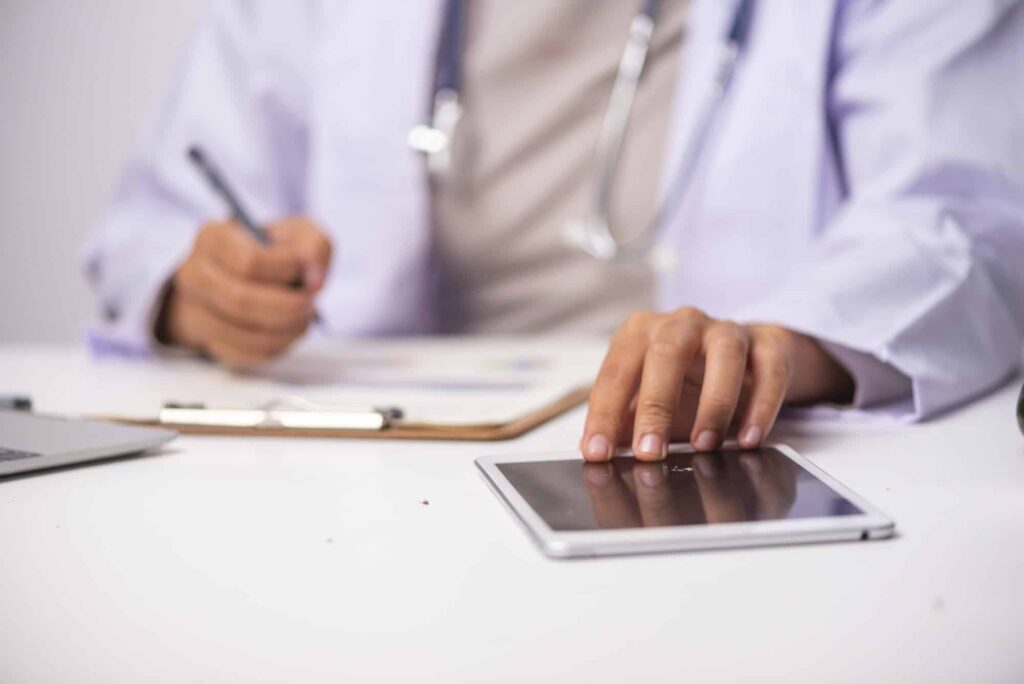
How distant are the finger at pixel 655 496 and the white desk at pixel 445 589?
0.08ft

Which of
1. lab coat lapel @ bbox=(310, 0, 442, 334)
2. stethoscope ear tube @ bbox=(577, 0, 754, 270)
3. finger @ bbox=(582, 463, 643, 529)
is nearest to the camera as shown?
finger @ bbox=(582, 463, 643, 529)

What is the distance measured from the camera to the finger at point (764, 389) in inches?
20.2

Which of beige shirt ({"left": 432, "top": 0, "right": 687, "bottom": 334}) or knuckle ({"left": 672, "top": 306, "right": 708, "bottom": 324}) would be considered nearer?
knuckle ({"left": 672, "top": 306, "right": 708, "bottom": 324})

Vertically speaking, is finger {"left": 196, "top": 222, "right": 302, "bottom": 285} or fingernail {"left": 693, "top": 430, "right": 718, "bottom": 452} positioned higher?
finger {"left": 196, "top": 222, "right": 302, "bottom": 285}

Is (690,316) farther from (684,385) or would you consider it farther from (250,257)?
(250,257)

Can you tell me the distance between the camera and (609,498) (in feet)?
1.34

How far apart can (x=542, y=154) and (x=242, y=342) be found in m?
0.57

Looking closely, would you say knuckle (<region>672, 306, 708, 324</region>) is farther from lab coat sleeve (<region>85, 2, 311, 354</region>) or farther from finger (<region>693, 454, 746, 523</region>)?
lab coat sleeve (<region>85, 2, 311, 354</region>)

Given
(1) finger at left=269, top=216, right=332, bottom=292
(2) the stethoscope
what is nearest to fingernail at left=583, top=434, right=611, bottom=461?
(1) finger at left=269, top=216, right=332, bottom=292

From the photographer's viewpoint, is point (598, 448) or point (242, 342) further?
point (242, 342)

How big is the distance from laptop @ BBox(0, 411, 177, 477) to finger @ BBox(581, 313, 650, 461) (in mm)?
256

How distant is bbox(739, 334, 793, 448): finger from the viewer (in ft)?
1.69

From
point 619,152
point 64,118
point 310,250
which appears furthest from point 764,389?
point 64,118

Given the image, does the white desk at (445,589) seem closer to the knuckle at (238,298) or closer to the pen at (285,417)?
the pen at (285,417)
